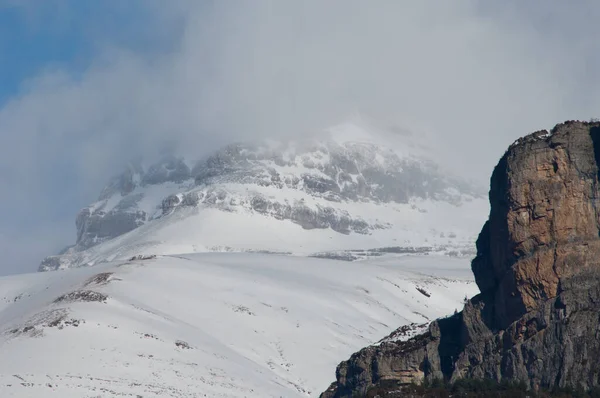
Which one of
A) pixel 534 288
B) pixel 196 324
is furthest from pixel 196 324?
pixel 534 288

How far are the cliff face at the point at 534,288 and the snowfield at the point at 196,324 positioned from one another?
36.5 metres

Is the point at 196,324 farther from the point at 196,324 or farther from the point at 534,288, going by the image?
the point at 534,288

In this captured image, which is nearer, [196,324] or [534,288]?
[534,288]

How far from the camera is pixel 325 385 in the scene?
→ 108750mm

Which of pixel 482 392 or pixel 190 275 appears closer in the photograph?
pixel 482 392

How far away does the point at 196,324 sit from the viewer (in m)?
122

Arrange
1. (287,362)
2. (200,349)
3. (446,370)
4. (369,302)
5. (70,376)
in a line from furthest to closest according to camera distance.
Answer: (369,302), (287,362), (200,349), (70,376), (446,370)

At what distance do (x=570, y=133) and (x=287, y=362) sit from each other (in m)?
64.7

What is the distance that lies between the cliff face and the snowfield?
36.5 metres

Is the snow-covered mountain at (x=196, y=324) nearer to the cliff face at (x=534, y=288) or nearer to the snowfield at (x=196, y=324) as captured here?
the snowfield at (x=196, y=324)

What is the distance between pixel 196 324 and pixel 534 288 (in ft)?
238

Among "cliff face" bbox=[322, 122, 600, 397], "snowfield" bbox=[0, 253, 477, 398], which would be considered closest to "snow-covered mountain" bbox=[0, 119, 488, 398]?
"snowfield" bbox=[0, 253, 477, 398]

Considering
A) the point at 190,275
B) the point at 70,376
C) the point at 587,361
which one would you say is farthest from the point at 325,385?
the point at 587,361

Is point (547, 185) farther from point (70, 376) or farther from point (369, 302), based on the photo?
point (369, 302)
